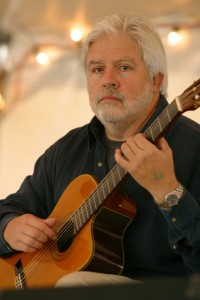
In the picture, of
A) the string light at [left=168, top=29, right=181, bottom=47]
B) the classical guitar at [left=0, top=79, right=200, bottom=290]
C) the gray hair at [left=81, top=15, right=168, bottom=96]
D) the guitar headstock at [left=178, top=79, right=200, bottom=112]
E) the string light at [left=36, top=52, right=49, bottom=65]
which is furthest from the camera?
the string light at [left=36, top=52, right=49, bottom=65]

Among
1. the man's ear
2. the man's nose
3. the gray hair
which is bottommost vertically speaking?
the man's ear

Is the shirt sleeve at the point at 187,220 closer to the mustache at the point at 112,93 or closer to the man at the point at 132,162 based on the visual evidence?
the man at the point at 132,162

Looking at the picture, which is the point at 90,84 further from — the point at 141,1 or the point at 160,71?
the point at 141,1

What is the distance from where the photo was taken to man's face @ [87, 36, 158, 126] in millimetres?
1466

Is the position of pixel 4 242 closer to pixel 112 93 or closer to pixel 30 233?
pixel 30 233

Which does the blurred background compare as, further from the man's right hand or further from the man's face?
the man's right hand

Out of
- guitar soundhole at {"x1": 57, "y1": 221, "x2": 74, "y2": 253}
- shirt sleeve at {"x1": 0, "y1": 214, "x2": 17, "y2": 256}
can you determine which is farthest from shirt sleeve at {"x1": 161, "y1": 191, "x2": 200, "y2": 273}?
shirt sleeve at {"x1": 0, "y1": 214, "x2": 17, "y2": 256}

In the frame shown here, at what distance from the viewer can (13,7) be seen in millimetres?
2555

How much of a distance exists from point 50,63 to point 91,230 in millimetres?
1566

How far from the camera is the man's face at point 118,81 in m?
1.47

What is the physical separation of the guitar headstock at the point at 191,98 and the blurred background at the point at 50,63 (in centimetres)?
131

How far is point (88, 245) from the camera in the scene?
1.31m

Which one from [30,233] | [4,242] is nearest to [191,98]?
[30,233]

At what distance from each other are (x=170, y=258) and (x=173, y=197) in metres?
0.24
